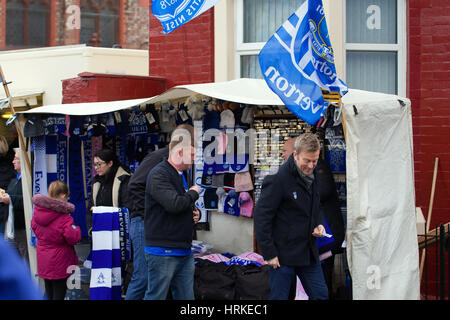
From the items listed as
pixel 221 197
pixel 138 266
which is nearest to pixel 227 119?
pixel 221 197

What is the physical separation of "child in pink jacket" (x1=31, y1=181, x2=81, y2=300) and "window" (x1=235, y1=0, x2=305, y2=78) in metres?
3.32

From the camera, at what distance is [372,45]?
9.08 m

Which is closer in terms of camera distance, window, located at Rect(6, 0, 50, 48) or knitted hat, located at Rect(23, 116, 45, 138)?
knitted hat, located at Rect(23, 116, 45, 138)

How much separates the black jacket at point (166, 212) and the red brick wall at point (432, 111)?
12.5 ft

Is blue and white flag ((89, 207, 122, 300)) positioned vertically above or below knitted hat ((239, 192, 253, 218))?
below

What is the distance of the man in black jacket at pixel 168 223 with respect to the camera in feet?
19.1

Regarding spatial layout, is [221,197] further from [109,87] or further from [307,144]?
[307,144]

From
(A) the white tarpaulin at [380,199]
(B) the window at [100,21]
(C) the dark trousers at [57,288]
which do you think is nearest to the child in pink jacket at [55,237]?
(C) the dark trousers at [57,288]

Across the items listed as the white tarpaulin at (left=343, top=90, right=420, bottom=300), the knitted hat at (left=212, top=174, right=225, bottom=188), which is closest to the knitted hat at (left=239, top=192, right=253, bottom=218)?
the knitted hat at (left=212, top=174, right=225, bottom=188)

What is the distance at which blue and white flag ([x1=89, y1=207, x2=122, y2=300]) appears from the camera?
7.33m

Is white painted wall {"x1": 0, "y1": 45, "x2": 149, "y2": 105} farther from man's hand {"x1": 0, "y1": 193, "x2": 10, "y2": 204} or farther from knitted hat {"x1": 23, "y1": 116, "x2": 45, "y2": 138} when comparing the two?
man's hand {"x1": 0, "y1": 193, "x2": 10, "y2": 204}

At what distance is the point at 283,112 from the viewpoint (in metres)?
7.73

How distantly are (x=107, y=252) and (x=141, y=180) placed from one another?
1.14 m

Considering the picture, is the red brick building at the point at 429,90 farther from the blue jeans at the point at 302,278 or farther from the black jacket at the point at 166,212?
the black jacket at the point at 166,212
